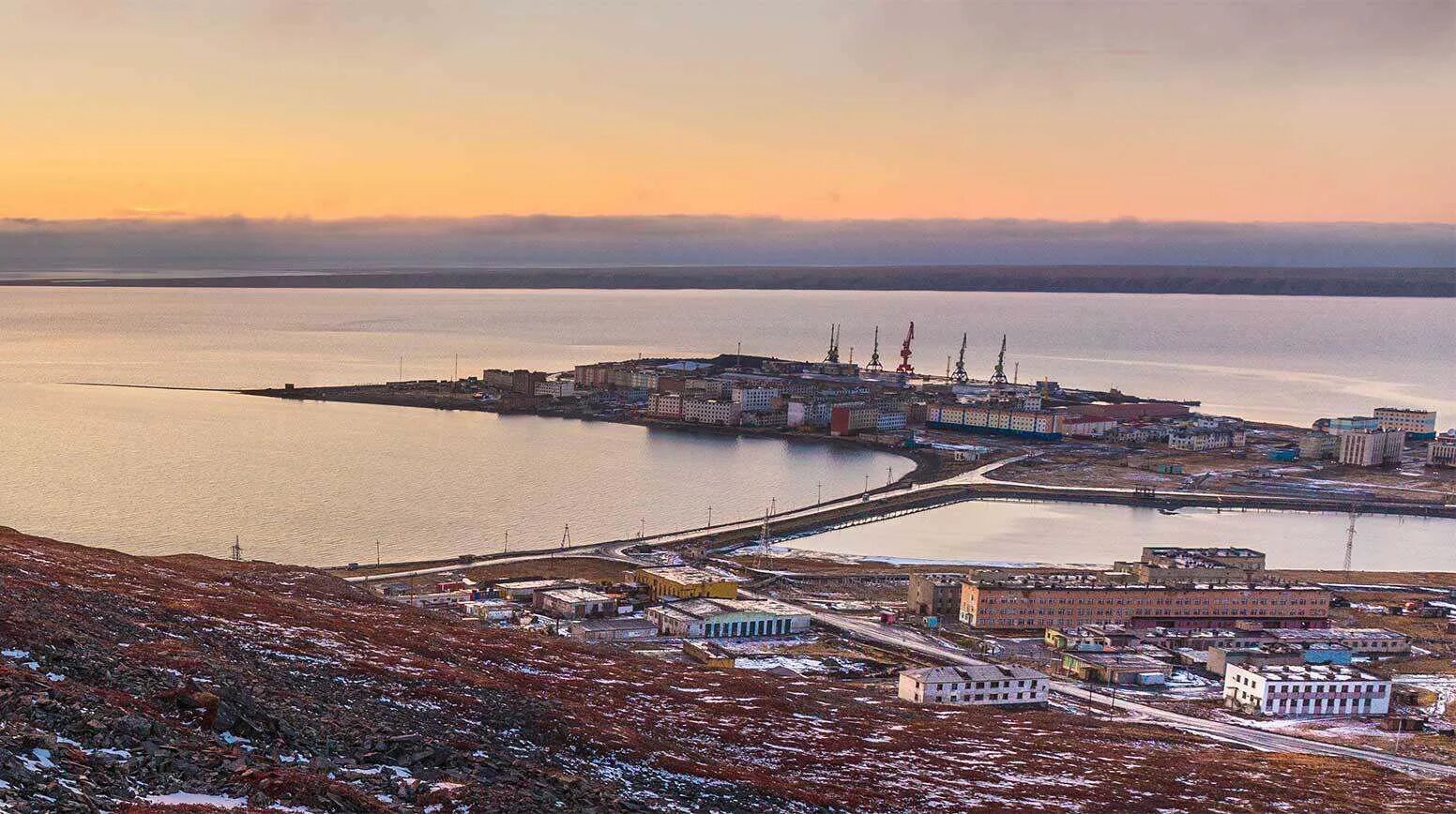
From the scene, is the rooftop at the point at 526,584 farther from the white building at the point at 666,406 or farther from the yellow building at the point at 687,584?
the white building at the point at 666,406

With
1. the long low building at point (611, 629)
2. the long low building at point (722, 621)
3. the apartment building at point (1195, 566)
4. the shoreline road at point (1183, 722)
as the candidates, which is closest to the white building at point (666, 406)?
the apartment building at point (1195, 566)

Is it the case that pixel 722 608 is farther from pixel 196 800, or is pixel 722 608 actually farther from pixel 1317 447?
pixel 1317 447

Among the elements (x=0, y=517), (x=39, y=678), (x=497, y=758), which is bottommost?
(x=0, y=517)

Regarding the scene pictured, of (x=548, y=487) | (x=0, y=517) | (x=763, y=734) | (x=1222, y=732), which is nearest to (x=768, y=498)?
(x=548, y=487)

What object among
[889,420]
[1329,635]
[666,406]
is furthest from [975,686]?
[666,406]

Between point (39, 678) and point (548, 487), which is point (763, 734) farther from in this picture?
point (548, 487)

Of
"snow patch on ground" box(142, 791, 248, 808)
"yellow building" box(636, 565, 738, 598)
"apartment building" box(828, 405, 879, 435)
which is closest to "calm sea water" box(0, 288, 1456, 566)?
"apartment building" box(828, 405, 879, 435)
